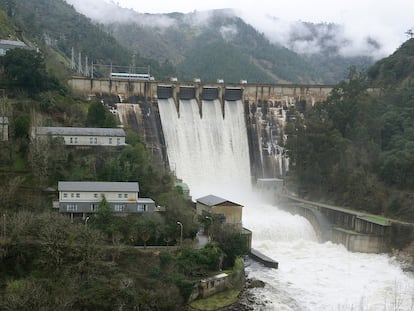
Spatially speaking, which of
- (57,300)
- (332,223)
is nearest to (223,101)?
(332,223)

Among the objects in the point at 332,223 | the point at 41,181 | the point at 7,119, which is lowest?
the point at 332,223

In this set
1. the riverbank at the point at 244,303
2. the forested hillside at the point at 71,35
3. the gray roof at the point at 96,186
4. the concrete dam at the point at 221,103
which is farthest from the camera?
the forested hillside at the point at 71,35

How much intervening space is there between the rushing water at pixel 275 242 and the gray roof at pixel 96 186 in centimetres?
649

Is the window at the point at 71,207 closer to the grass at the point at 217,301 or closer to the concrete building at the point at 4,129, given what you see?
the concrete building at the point at 4,129

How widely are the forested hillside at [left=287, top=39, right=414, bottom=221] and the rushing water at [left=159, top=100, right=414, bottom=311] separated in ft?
12.8

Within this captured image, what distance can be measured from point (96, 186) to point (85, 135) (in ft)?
15.6

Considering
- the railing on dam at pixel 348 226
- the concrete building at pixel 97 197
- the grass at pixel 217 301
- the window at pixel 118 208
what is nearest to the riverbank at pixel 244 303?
the grass at pixel 217 301

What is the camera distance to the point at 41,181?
25.8m

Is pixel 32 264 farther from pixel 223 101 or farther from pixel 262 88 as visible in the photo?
pixel 262 88

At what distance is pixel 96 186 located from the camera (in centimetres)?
2506

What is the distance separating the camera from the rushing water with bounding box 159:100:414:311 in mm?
23188

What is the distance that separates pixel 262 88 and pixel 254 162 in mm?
6197

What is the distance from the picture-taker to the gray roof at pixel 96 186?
24.6m

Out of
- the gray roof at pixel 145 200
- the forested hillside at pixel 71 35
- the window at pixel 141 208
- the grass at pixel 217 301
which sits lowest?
the grass at pixel 217 301
